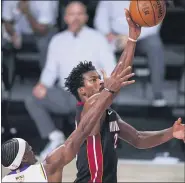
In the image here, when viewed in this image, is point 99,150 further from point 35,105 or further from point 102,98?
point 35,105

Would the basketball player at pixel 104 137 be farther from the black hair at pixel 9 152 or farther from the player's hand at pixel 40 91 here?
the player's hand at pixel 40 91

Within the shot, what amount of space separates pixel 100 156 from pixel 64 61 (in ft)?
10.6

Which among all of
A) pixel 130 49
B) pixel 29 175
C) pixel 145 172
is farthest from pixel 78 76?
pixel 145 172

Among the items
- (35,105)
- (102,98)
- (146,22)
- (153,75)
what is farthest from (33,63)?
(102,98)

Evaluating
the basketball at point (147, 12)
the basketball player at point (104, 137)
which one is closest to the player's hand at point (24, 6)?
the basketball at point (147, 12)

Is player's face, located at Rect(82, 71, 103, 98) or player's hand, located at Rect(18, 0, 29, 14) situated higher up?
player's hand, located at Rect(18, 0, 29, 14)

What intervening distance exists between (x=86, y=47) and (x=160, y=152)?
4.78 ft

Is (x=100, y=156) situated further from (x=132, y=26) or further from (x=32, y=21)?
(x=32, y=21)

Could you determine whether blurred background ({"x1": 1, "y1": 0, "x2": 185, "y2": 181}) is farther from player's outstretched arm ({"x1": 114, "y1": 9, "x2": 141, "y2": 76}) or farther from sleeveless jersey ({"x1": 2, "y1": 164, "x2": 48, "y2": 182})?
sleeveless jersey ({"x1": 2, "y1": 164, "x2": 48, "y2": 182})

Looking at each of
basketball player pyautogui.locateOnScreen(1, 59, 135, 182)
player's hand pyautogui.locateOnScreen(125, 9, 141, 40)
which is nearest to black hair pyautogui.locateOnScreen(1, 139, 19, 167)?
basketball player pyautogui.locateOnScreen(1, 59, 135, 182)

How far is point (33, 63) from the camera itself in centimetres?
793

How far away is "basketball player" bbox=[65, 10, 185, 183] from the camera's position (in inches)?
156

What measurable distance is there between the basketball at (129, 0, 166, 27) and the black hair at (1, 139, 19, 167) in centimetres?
126

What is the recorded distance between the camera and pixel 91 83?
4.12 m
